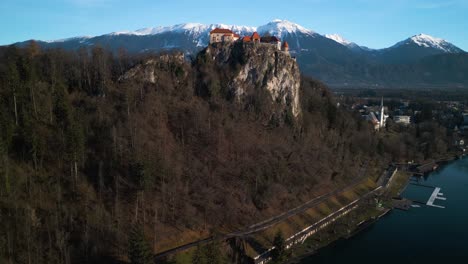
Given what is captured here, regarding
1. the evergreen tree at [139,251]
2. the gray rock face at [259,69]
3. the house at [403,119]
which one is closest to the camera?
the evergreen tree at [139,251]

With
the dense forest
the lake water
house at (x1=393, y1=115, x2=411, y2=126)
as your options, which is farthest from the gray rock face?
house at (x1=393, y1=115, x2=411, y2=126)

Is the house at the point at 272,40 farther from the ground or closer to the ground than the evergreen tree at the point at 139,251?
farther from the ground

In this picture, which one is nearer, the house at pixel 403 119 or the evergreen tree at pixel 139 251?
the evergreen tree at pixel 139 251

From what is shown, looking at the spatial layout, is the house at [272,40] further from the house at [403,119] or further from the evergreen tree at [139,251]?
the house at [403,119]

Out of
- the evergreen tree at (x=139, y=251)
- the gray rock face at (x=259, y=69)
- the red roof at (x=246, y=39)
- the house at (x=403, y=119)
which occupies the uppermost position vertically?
the red roof at (x=246, y=39)

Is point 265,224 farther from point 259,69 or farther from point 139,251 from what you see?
point 259,69

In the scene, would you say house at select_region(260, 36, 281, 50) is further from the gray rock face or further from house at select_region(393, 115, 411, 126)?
house at select_region(393, 115, 411, 126)

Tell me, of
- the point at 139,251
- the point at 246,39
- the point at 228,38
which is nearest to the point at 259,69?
the point at 246,39

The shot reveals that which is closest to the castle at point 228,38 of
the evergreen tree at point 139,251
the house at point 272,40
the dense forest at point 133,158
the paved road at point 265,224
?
the house at point 272,40
